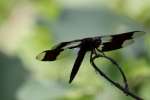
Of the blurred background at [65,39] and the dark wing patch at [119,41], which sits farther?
the blurred background at [65,39]

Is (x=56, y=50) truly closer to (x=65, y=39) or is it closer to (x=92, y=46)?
(x=92, y=46)

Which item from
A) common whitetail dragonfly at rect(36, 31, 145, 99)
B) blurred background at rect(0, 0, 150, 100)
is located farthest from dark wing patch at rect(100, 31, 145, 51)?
blurred background at rect(0, 0, 150, 100)

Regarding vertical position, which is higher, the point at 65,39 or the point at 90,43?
the point at 90,43

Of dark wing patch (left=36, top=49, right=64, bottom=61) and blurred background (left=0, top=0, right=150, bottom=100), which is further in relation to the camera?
blurred background (left=0, top=0, right=150, bottom=100)

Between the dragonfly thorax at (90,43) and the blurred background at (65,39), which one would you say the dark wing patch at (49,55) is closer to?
the dragonfly thorax at (90,43)

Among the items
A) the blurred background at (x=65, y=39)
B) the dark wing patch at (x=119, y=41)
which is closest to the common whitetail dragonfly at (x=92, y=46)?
the dark wing patch at (x=119, y=41)

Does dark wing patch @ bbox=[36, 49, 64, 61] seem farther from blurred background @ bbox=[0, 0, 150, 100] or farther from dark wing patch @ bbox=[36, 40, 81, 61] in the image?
blurred background @ bbox=[0, 0, 150, 100]

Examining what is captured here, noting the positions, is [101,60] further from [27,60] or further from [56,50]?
[56,50]

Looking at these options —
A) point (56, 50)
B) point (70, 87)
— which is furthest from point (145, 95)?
point (56, 50)

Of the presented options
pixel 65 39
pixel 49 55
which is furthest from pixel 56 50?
pixel 65 39
